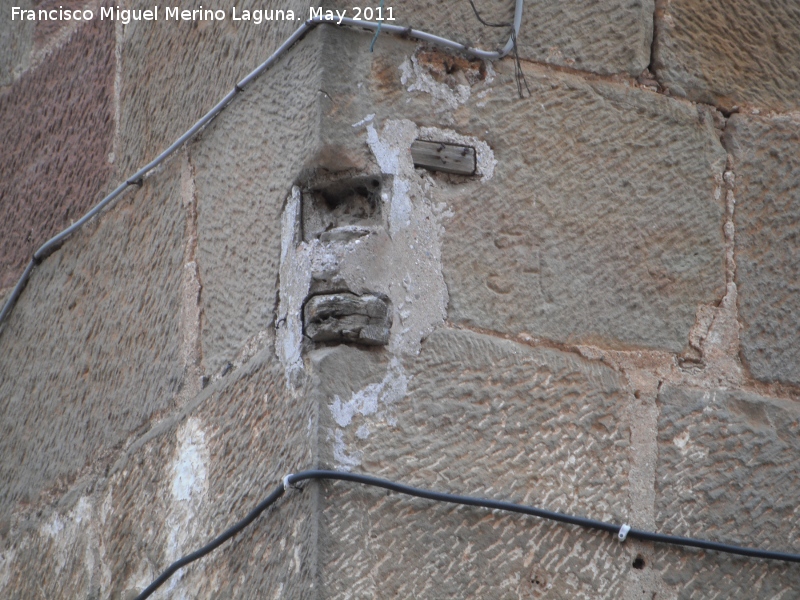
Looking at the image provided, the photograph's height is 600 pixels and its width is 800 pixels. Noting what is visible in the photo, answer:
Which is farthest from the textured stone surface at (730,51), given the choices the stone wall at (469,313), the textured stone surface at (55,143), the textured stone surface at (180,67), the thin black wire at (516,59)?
the textured stone surface at (55,143)

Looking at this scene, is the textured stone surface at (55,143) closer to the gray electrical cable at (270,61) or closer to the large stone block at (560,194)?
the gray electrical cable at (270,61)

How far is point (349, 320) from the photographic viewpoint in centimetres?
165

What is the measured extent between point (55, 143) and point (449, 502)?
4.35 ft

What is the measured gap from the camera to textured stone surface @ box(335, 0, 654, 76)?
181 cm

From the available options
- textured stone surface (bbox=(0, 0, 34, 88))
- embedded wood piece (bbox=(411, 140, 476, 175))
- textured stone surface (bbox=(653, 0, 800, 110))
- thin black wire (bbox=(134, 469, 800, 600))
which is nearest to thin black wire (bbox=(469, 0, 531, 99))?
embedded wood piece (bbox=(411, 140, 476, 175))

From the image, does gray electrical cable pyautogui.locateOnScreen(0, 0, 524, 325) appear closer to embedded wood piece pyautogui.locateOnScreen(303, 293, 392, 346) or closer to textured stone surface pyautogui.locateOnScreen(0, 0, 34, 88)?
embedded wood piece pyautogui.locateOnScreen(303, 293, 392, 346)

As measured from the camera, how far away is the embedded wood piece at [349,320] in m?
1.65

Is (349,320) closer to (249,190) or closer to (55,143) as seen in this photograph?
(249,190)

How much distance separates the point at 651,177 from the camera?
190cm

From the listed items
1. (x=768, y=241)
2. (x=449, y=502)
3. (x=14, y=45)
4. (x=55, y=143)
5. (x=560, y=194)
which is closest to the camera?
(x=449, y=502)

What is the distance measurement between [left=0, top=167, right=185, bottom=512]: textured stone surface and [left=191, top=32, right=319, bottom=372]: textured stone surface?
0.32 feet

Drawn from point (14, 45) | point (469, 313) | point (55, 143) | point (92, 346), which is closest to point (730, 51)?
point (469, 313)

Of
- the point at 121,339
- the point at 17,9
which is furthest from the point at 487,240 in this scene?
the point at 17,9

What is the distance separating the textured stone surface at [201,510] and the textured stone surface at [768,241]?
2.41ft
